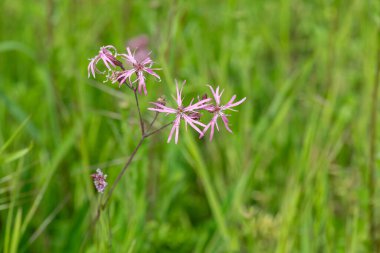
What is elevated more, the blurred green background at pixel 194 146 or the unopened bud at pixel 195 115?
the unopened bud at pixel 195 115

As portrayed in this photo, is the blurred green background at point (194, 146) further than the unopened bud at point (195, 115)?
Yes

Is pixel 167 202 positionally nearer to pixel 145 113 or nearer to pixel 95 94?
pixel 145 113

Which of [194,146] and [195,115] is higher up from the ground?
[195,115]

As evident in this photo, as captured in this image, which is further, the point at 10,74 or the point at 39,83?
the point at 10,74

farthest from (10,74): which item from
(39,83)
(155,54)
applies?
(155,54)

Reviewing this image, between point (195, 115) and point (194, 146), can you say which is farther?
point (194, 146)

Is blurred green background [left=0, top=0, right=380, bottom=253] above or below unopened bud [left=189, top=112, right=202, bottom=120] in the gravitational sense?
below

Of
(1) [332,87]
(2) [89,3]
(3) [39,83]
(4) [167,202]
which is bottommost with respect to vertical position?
(4) [167,202]

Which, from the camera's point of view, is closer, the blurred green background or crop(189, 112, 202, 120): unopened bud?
crop(189, 112, 202, 120): unopened bud
